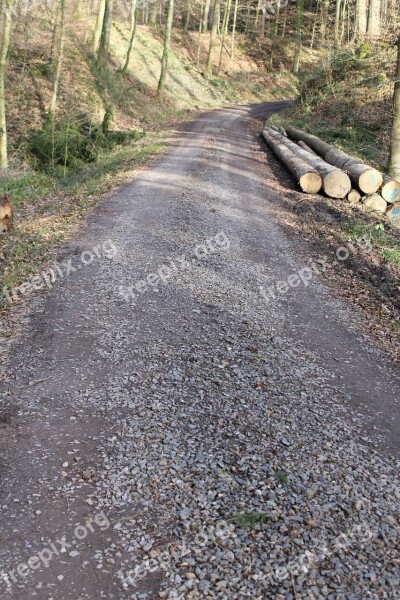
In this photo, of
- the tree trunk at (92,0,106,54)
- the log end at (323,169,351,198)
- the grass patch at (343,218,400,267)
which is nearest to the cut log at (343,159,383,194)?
the log end at (323,169,351,198)

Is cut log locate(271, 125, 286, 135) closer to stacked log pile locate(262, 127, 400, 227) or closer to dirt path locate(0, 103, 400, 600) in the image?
stacked log pile locate(262, 127, 400, 227)

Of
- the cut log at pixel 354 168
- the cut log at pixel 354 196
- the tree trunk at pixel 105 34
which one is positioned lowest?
the cut log at pixel 354 196

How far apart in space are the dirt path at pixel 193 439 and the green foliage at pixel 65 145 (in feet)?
26.8

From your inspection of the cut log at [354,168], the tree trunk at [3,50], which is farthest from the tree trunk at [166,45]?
the tree trunk at [3,50]

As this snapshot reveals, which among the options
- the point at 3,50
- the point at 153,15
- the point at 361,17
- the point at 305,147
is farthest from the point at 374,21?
the point at 153,15

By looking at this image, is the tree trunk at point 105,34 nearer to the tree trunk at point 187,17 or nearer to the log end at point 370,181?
the log end at point 370,181

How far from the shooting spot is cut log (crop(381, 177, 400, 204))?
1365 cm

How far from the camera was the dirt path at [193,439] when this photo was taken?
12.4 feet

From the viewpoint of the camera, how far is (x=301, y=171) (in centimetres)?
1438

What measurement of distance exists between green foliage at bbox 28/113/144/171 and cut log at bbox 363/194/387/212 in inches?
347

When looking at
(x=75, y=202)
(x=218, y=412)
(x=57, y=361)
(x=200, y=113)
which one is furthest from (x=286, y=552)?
(x=200, y=113)

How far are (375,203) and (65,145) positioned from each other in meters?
9.48

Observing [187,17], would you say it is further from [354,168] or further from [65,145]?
[354,168]

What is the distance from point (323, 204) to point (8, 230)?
755 centimetres
